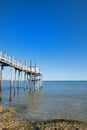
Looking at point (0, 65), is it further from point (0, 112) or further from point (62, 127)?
point (62, 127)

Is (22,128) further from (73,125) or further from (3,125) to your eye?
(73,125)

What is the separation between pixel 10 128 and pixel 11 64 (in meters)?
15.1

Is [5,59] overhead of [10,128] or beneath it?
overhead

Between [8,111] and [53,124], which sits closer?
[53,124]

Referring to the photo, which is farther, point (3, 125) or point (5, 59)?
point (5, 59)

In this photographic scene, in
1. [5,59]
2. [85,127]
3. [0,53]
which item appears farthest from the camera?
[5,59]

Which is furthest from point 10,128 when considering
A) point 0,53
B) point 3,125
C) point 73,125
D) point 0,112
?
point 0,53

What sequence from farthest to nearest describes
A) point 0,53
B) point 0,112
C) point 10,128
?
point 0,53
point 0,112
point 10,128

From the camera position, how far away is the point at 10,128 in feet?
37.2

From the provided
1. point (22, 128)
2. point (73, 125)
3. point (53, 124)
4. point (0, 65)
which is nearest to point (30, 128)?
point (22, 128)

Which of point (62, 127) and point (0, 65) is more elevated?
point (0, 65)

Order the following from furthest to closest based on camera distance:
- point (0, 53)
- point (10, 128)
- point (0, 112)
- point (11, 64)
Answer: point (11, 64)
point (0, 53)
point (0, 112)
point (10, 128)

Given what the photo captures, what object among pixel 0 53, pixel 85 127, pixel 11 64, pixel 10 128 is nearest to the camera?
pixel 10 128

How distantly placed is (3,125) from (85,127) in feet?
16.3
